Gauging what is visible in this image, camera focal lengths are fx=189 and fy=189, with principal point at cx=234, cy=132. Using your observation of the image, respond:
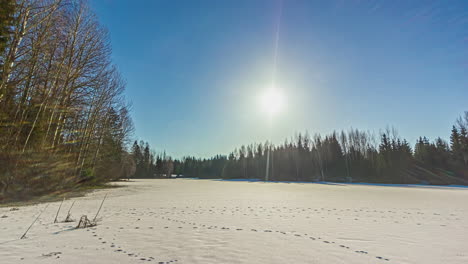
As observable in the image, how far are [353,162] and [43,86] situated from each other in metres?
60.7

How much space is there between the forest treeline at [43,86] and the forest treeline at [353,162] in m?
44.0

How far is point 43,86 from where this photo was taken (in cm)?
1208

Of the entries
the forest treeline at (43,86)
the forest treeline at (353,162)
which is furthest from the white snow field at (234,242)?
the forest treeline at (353,162)

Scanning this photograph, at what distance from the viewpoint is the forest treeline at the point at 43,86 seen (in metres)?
8.92

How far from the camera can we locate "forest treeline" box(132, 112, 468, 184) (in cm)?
4197

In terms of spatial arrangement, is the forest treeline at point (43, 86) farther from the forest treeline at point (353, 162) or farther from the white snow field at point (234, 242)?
the forest treeline at point (353, 162)

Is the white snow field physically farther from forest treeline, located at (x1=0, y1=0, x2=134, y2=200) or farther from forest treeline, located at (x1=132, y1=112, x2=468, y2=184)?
forest treeline, located at (x1=132, y1=112, x2=468, y2=184)

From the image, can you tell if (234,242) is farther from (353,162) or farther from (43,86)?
(353,162)

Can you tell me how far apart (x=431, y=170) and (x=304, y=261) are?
6082 cm

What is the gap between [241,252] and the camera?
11.0 ft

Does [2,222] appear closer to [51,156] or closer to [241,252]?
[241,252]

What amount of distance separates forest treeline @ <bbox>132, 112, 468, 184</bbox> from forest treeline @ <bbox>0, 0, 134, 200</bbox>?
43964 millimetres

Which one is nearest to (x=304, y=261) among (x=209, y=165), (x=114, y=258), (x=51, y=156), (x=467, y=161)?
(x=114, y=258)

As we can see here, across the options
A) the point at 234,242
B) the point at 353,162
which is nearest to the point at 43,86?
the point at 234,242
